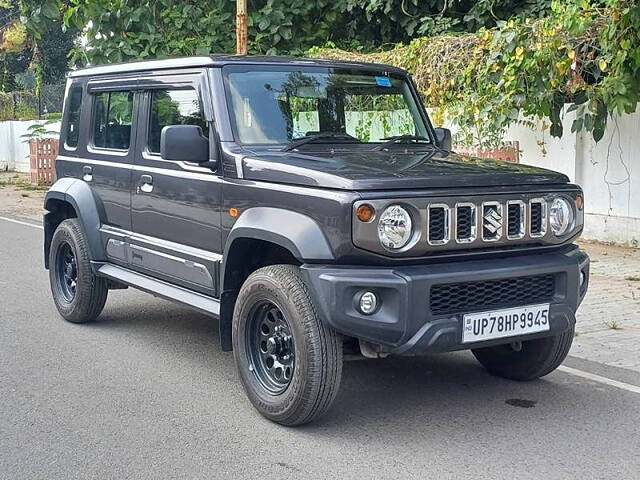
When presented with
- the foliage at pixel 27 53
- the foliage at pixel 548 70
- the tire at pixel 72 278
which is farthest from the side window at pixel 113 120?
the foliage at pixel 27 53

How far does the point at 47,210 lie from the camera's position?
7.84 m

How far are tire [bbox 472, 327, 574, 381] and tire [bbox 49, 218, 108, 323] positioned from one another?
3.02 m

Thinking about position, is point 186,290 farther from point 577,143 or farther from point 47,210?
point 577,143

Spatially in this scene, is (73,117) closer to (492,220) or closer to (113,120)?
(113,120)

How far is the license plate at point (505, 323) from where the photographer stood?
478 centimetres

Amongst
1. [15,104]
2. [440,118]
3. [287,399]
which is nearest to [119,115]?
[287,399]

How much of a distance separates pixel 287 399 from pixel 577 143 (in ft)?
24.9

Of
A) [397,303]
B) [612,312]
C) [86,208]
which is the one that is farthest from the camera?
[612,312]

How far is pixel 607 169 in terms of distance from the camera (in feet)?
36.7

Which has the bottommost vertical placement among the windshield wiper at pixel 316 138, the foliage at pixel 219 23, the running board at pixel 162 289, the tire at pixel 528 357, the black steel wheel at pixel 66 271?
the tire at pixel 528 357

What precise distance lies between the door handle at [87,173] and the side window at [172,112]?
913mm

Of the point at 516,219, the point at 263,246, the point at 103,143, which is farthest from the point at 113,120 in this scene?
the point at 516,219

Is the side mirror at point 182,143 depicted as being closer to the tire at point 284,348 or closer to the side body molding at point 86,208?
the tire at point 284,348

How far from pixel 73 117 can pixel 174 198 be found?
207 centimetres
